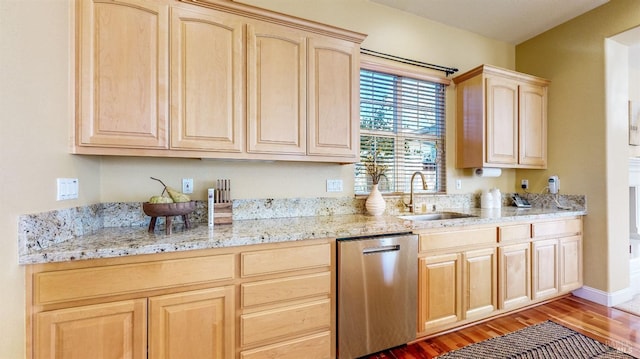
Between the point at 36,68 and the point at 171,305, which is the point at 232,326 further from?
the point at 36,68

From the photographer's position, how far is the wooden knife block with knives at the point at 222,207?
1.87 meters

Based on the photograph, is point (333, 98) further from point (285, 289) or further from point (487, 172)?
point (487, 172)

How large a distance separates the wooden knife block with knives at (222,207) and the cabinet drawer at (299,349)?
2.67ft

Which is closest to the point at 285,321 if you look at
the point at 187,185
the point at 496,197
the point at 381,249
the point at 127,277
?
the point at 381,249

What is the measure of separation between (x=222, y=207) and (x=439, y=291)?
5.64ft

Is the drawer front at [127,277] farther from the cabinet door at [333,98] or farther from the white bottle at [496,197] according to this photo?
the white bottle at [496,197]

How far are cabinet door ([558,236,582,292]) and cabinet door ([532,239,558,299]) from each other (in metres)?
0.09

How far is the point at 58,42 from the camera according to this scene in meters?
1.40

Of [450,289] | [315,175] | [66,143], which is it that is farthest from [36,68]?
[450,289]

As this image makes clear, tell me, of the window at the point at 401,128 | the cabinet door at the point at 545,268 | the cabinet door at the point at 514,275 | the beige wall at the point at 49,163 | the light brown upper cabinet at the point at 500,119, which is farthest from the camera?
the light brown upper cabinet at the point at 500,119

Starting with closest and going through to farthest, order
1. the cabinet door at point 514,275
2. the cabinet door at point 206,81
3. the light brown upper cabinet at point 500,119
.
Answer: the cabinet door at point 206,81 → the cabinet door at point 514,275 → the light brown upper cabinet at point 500,119

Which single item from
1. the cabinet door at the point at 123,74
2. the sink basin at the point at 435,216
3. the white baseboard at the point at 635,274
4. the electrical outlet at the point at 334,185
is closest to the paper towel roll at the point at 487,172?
the sink basin at the point at 435,216

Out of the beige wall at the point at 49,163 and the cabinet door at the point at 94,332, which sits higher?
the beige wall at the point at 49,163

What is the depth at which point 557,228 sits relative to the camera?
2.66 metres
